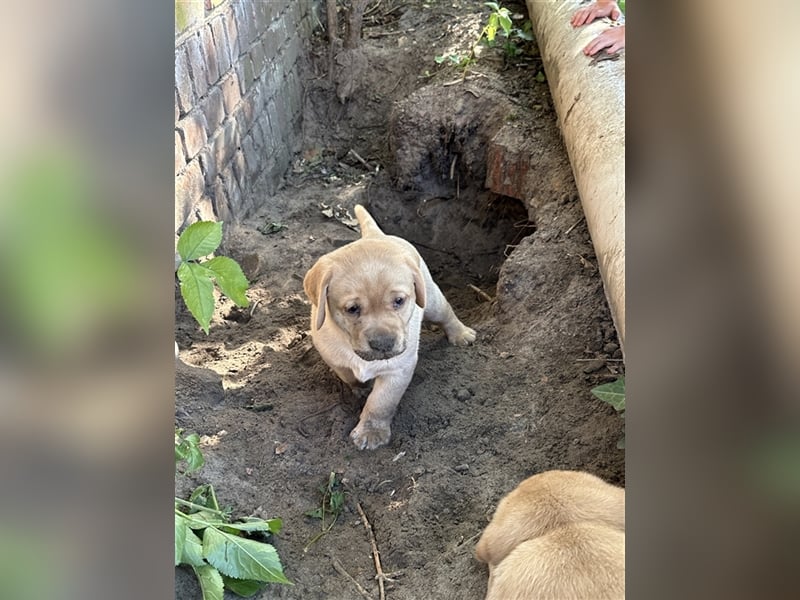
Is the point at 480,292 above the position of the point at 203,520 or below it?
below

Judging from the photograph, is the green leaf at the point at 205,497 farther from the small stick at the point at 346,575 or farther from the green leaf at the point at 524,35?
the green leaf at the point at 524,35

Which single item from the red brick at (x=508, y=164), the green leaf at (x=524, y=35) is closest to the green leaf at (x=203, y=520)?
the red brick at (x=508, y=164)

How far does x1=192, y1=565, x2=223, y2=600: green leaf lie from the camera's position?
1.79 metres

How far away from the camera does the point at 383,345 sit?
2.55 metres

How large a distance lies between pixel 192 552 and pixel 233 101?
2.38m

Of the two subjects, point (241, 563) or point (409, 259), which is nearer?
point (241, 563)

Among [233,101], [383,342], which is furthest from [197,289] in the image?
[233,101]

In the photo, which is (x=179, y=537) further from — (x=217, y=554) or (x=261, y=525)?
(x=261, y=525)

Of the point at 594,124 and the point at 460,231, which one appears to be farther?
the point at 460,231

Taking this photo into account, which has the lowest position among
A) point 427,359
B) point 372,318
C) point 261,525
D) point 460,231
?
point 460,231
